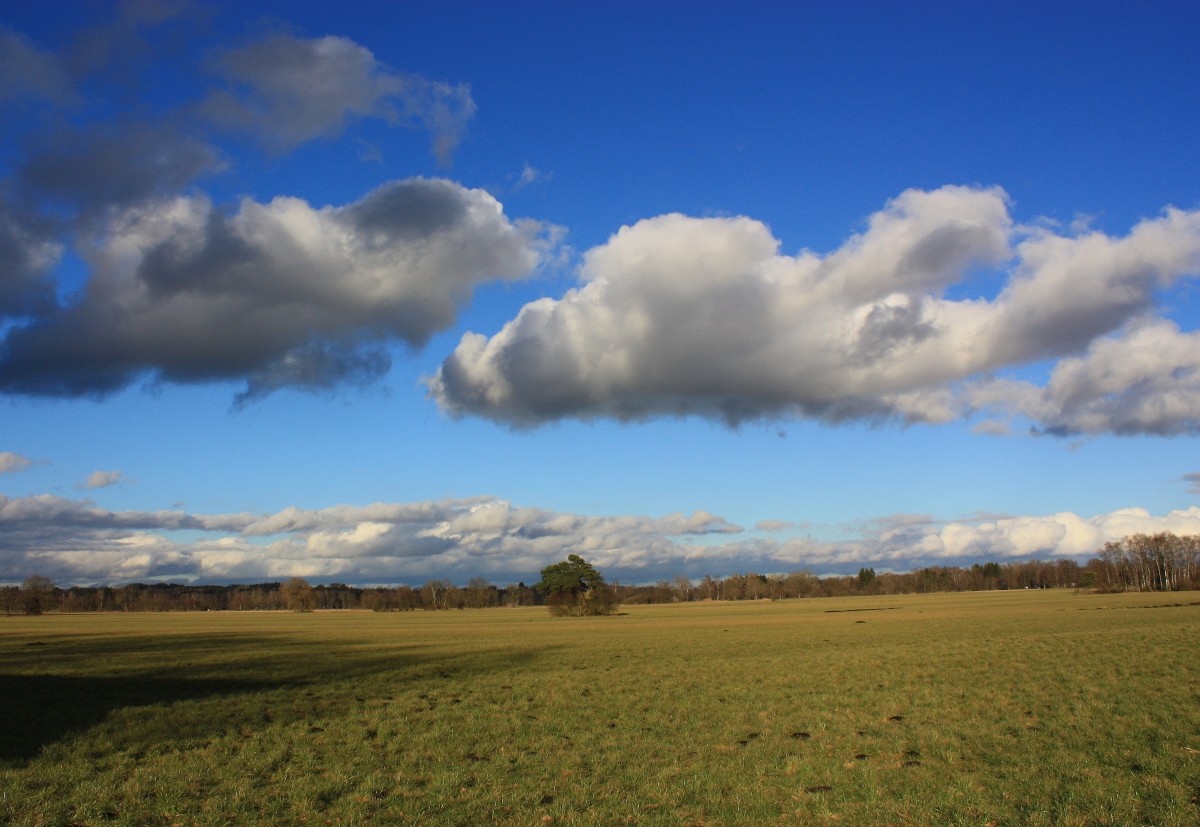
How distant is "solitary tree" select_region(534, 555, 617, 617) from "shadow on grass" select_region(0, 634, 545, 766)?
60.4 metres

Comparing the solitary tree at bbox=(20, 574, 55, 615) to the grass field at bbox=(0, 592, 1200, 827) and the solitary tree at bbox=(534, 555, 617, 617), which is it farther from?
the grass field at bbox=(0, 592, 1200, 827)

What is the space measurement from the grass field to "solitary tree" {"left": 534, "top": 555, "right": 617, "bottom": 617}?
245 ft

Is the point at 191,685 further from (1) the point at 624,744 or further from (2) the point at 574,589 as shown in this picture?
(2) the point at 574,589

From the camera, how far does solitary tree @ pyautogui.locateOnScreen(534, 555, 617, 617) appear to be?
104000mm

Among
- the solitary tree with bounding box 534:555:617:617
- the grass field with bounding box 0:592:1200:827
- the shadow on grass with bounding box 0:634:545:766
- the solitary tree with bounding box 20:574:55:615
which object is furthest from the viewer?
the solitary tree with bounding box 20:574:55:615

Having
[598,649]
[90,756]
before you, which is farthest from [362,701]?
[598,649]

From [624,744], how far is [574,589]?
90.4 metres

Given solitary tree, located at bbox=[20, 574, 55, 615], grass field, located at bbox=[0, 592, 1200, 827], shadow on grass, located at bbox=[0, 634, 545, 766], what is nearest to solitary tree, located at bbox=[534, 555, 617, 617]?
shadow on grass, located at bbox=[0, 634, 545, 766]

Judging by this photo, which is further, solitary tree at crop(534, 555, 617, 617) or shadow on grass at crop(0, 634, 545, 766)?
solitary tree at crop(534, 555, 617, 617)

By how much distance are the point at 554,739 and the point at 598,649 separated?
26.6 meters

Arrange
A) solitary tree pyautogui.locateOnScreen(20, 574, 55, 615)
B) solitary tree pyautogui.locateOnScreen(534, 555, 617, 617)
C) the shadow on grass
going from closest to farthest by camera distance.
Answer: the shadow on grass
solitary tree pyautogui.locateOnScreen(534, 555, 617, 617)
solitary tree pyautogui.locateOnScreen(20, 574, 55, 615)

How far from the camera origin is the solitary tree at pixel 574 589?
104 m

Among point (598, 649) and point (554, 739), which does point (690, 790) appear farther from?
Result: point (598, 649)

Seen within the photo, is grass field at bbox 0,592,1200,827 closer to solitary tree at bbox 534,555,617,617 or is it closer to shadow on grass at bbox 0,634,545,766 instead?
shadow on grass at bbox 0,634,545,766
